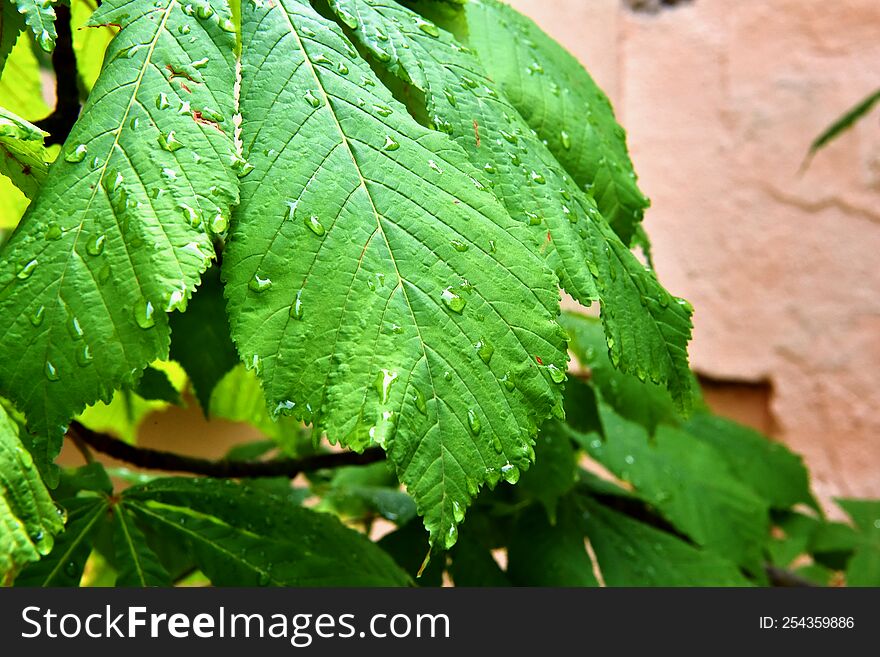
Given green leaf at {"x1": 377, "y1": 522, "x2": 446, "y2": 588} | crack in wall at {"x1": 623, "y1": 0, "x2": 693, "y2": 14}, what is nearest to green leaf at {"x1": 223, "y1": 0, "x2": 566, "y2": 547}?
green leaf at {"x1": 377, "y1": 522, "x2": 446, "y2": 588}

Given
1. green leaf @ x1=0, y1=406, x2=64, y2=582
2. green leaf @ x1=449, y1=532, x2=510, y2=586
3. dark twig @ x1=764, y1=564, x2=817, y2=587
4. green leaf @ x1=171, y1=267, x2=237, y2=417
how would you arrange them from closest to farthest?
1. green leaf @ x1=0, y1=406, x2=64, y2=582
2. green leaf @ x1=171, y1=267, x2=237, y2=417
3. green leaf @ x1=449, y1=532, x2=510, y2=586
4. dark twig @ x1=764, y1=564, x2=817, y2=587

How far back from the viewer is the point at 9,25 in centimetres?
49

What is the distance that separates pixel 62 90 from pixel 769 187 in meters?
2.39

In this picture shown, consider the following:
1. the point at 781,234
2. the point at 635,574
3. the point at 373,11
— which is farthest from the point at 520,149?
the point at 781,234

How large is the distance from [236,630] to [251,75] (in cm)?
30

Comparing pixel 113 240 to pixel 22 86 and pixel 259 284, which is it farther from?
pixel 22 86

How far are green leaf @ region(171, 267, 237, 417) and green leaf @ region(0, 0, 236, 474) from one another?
0.26 m

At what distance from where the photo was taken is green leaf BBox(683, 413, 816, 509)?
1.19m

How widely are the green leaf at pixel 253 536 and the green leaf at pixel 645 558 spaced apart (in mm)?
257

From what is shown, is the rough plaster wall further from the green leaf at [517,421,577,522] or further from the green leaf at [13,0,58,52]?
the green leaf at [13,0,58,52]

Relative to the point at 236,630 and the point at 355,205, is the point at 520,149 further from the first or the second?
the point at 236,630

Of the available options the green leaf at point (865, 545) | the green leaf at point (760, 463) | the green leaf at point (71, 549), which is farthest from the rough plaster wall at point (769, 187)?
the green leaf at point (71, 549)

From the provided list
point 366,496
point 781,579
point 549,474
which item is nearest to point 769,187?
point 781,579

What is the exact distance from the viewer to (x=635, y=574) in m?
0.84
